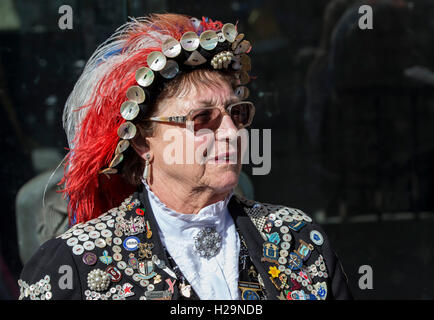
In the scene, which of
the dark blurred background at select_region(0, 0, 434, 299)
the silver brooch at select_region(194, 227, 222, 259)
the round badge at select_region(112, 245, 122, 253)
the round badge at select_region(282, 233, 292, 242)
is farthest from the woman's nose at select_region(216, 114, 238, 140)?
the dark blurred background at select_region(0, 0, 434, 299)

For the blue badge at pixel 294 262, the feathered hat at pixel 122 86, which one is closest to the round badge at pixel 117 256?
the feathered hat at pixel 122 86

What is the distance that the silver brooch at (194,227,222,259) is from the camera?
7.80 feet

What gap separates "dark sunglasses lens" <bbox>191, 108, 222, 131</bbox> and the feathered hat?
19cm

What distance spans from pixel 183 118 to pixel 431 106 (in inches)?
101

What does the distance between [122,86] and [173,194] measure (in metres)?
0.51

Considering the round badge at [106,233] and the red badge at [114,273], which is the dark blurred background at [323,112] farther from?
the red badge at [114,273]

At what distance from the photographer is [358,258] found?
397 centimetres

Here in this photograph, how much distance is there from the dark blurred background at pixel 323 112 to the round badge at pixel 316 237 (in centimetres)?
135

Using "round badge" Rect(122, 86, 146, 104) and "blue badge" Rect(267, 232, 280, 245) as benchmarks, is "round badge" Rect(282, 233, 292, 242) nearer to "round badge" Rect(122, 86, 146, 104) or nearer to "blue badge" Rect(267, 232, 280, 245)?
"blue badge" Rect(267, 232, 280, 245)

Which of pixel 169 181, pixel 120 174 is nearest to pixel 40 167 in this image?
pixel 120 174

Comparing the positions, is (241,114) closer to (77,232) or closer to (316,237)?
(316,237)

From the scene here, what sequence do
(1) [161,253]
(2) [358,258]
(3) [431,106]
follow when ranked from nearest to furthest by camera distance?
(1) [161,253]
(2) [358,258]
(3) [431,106]

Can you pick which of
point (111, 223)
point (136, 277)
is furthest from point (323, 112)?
point (136, 277)

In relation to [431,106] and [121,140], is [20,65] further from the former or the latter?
[431,106]
